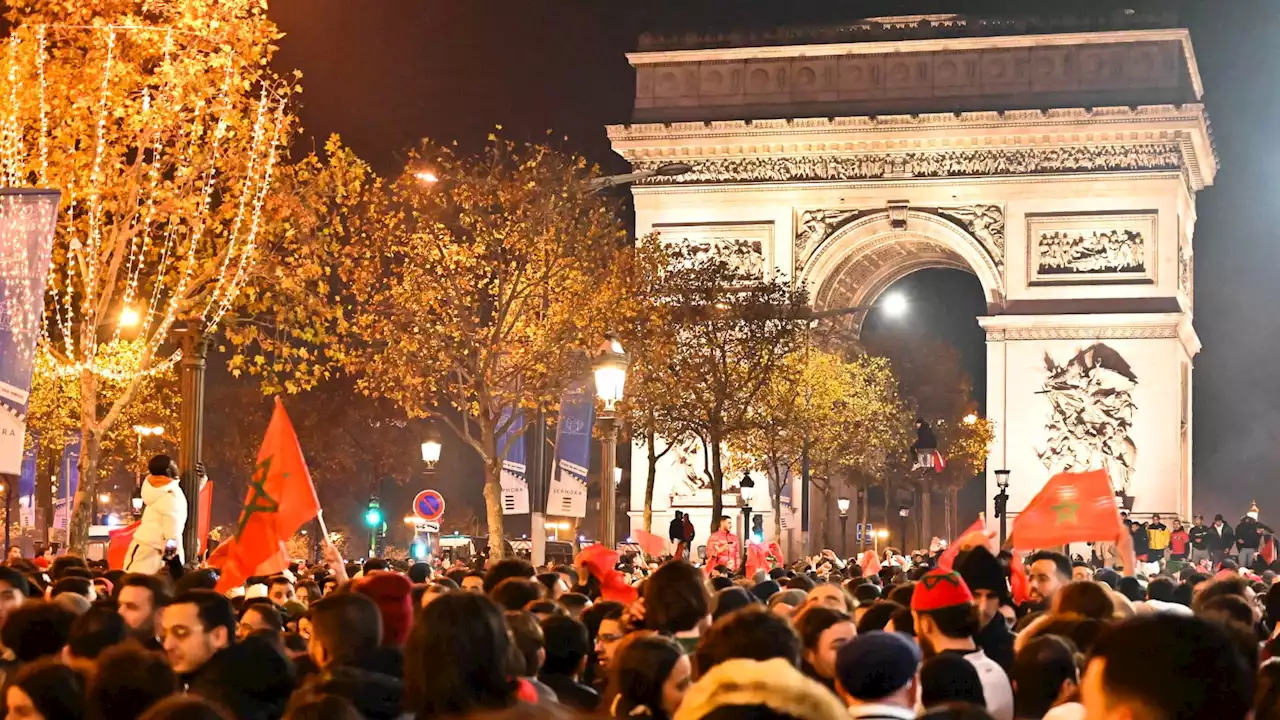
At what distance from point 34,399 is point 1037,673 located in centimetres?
4309

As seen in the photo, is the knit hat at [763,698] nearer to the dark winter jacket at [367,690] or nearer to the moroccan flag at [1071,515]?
the dark winter jacket at [367,690]

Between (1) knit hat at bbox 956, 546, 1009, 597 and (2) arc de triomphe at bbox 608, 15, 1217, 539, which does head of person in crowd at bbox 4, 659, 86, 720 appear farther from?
(2) arc de triomphe at bbox 608, 15, 1217, 539

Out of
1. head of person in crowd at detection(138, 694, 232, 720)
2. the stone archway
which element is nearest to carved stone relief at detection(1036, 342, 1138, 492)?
the stone archway

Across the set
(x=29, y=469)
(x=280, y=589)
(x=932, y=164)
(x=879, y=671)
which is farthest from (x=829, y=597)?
(x=932, y=164)

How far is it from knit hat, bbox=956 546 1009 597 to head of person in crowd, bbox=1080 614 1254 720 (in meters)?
5.09

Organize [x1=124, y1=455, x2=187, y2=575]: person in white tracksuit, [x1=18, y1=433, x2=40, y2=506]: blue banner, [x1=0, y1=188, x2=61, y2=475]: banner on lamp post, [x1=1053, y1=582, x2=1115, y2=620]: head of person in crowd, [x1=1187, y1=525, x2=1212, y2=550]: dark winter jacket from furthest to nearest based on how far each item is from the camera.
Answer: [x1=18, y1=433, x2=40, y2=506]: blue banner
[x1=1187, y1=525, x2=1212, y2=550]: dark winter jacket
[x1=0, y1=188, x2=61, y2=475]: banner on lamp post
[x1=124, y1=455, x2=187, y2=575]: person in white tracksuit
[x1=1053, y1=582, x2=1115, y2=620]: head of person in crowd

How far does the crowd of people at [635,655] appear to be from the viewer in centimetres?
473

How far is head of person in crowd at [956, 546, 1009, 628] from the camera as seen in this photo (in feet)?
32.0

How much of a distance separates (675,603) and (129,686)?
9.72 ft

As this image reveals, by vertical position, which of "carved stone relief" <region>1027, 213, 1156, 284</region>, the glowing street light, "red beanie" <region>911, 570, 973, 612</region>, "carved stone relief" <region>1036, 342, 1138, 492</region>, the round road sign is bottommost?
"red beanie" <region>911, 570, 973, 612</region>

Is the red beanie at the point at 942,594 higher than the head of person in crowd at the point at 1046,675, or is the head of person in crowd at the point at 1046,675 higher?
the red beanie at the point at 942,594

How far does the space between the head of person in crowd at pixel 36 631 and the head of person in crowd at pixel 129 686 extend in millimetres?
2063

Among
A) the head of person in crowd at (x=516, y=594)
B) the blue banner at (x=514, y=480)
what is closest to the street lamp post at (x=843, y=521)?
the blue banner at (x=514, y=480)

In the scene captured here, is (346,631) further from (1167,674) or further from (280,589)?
(280,589)
